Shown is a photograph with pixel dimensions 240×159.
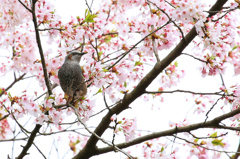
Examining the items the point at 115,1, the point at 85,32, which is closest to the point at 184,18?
the point at 85,32

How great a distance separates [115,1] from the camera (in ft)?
13.3

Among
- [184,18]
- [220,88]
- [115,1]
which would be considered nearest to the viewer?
[184,18]

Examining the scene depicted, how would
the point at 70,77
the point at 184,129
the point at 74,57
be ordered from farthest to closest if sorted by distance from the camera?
the point at 74,57
the point at 70,77
the point at 184,129

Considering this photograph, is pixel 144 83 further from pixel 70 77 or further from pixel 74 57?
pixel 74 57

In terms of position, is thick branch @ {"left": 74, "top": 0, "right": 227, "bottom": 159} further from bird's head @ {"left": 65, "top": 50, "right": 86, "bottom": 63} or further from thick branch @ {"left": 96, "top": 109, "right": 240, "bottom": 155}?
bird's head @ {"left": 65, "top": 50, "right": 86, "bottom": 63}

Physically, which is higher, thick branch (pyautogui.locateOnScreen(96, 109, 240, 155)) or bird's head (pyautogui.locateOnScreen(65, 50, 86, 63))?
bird's head (pyautogui.locateOnScreen(65, 50, 86, 63))

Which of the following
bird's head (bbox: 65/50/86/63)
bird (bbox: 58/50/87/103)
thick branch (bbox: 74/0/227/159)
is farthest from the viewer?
bird's head (bbox: 65/50/86/63)

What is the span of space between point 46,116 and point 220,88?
1769 millimetres

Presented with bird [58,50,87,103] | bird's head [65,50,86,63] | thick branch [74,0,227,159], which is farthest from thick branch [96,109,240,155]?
bird's head [65,50,86,63]

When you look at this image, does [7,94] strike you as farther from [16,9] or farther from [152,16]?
[152,16]

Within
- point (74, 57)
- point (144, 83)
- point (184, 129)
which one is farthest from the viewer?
point (74, 57)

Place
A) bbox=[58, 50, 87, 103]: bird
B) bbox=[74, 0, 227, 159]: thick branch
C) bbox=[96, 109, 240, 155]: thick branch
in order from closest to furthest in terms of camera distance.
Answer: bbox=[96, 109, 240, 155]: thick branch, bbox=[74, 0, 227, 159]: thick branch, bbox=[58, 50, 87, 103]: bird

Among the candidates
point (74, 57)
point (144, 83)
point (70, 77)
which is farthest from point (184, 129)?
point (74, 57)

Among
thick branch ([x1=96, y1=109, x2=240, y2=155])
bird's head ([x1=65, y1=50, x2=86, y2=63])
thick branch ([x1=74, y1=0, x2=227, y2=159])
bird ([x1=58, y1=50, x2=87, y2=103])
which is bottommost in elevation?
thick branch ([x1=96, y1=109, x2=240, y2=155])
